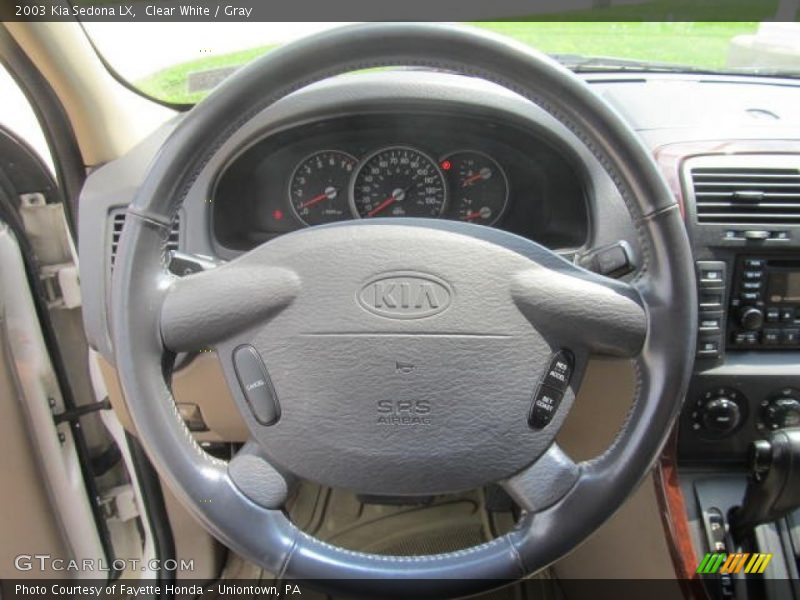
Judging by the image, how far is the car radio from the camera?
1396 mm

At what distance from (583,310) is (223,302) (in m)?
0.53

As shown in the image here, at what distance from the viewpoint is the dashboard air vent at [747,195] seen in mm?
1382

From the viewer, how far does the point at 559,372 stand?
1046 mm

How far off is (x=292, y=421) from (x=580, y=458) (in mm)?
842

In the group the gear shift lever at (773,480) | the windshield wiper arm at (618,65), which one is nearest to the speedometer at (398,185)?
the windshield wiper arm at (618,65)

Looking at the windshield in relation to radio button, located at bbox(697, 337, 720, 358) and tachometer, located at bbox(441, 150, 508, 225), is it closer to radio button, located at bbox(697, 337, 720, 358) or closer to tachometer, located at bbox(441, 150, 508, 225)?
tachometer, located at bbox(441, 150, 508, 225)

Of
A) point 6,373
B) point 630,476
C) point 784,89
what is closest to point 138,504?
point 6,373

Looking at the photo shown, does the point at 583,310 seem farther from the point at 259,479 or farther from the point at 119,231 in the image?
the point at 119,231

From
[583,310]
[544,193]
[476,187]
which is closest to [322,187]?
[476,187]

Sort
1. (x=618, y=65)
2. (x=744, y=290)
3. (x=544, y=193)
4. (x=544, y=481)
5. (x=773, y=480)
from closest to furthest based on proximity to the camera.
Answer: (x=544, y=481), (x=773, y=480), (x=744, y=290), (x=544, y=193), (x=618, y=65)

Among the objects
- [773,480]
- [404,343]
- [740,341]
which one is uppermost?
[404,343]

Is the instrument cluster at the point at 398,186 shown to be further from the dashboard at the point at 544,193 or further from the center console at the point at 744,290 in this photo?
the center console at the point at 744,290

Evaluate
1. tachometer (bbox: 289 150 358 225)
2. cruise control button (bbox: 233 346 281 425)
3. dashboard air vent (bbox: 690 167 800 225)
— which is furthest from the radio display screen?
cruise control button (bbox: 233 346 281 425)

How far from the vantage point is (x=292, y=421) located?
1047 mm
